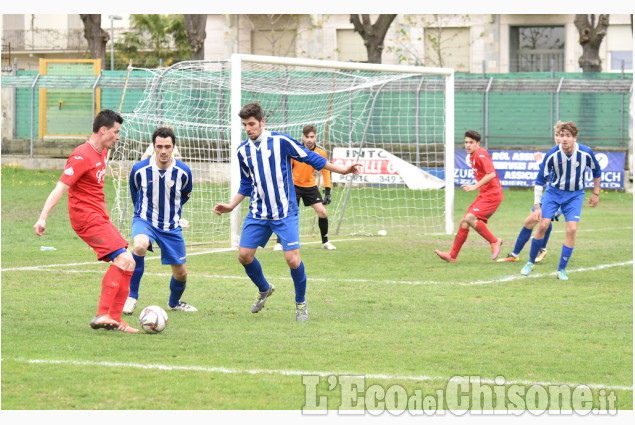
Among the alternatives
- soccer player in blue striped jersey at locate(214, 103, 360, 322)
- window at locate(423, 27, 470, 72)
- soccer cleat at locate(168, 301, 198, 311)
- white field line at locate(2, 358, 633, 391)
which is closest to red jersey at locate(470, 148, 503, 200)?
soccer player in blue striped jersey at locate(214, 103, 360, 322)

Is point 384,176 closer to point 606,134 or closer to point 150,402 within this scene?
point 606,134

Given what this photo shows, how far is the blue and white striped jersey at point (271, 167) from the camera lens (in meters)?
7.98

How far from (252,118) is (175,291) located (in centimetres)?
174

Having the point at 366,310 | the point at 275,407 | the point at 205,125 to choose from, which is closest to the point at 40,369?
the point at 275,407

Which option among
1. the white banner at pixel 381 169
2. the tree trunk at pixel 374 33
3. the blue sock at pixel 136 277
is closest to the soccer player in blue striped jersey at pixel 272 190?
the blue sock at pixel 136 277

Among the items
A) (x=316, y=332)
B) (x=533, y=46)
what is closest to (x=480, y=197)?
(x=316, y=332)

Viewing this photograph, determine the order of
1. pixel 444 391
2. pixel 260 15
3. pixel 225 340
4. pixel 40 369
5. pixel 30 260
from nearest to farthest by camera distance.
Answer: pixel 444 391 → pixel 40 369 → pixel 225 340 → pixel 30 260 → pixel 260 15

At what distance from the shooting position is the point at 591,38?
2861 cm

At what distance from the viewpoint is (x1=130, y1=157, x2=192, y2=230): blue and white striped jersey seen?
8.04 metres

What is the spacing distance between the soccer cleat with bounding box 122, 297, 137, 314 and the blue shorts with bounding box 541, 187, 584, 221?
5099mm

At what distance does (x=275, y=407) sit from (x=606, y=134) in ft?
76.4

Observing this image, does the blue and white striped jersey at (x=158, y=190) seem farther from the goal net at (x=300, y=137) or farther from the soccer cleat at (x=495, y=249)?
A: the soccer cleat at (x=495, y=249)

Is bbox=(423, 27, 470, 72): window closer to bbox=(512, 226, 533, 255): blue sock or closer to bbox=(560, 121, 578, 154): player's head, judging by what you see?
bbox=(512, 226, 533, 255): blue sock

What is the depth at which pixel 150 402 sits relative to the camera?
5.35 m
